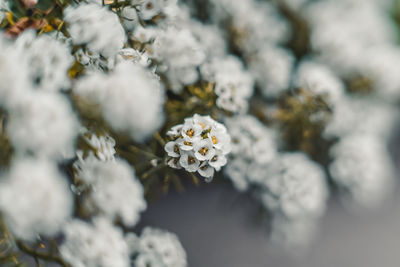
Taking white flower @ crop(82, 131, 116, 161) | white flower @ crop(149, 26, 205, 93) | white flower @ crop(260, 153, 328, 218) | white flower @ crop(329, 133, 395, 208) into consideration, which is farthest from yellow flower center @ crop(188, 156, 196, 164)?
white flower @ crop(329, 133, 395, 208)

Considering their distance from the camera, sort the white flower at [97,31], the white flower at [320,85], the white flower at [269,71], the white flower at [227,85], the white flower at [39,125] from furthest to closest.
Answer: the white flower at [269,71], the white flower at [320,85], the white flower at [227,85], the white flower at [97,31], the white flower at [39,125]

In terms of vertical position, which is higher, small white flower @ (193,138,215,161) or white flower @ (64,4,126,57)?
white flower @ (64,4,126,57)

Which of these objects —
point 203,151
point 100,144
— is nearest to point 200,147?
point 203,151

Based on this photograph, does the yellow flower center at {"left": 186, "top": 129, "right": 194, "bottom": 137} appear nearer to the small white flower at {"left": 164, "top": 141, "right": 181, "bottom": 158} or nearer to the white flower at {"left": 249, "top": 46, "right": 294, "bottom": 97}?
the small white flower at {"left": 164, "top": 141, "right": 181, "bottom": 158}

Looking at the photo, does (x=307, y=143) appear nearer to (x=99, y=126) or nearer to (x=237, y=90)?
(x=237, y=90)

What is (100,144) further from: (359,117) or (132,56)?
(359,117)

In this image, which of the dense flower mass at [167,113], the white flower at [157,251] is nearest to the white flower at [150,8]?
the dense flower mass at [167,113]

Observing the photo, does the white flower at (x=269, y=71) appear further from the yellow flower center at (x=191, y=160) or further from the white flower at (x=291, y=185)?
the yellow flower center at (x=191, y=160)

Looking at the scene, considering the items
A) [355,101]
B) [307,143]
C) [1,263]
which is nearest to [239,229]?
[307,143]
